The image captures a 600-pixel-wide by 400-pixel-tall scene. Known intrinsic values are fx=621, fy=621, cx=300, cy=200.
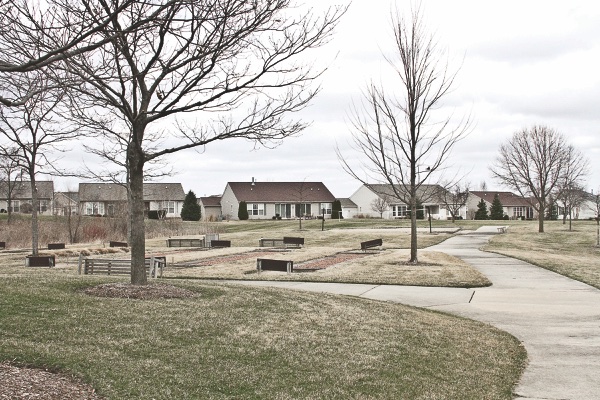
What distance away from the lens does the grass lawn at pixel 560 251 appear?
2154 centimetres

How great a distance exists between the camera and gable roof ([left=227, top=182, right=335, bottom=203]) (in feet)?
275

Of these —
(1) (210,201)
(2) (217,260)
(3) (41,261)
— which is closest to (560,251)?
(2) (217,260)

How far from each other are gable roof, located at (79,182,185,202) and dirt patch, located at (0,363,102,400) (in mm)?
77318

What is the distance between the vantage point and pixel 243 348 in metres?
7.94

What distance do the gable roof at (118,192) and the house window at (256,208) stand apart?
10970mm

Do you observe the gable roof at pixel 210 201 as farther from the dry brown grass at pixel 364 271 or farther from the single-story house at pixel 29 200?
the dry brown grass at pixel 364 271

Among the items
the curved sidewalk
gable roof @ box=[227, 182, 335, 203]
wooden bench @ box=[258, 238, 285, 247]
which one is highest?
gable roof @ box=[227, 182, 335, 203]

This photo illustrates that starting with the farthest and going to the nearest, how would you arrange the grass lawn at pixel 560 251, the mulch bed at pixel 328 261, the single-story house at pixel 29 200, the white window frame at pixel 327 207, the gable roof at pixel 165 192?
the gable roof at pixel 165 192, the white window frame at pixel 327 207, the single-story house at pixel 29 200, the mulch bed at pixel 328 261, the grass lawn at pixel 560 251

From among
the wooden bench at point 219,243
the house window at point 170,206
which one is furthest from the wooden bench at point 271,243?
the house window at point 170,206

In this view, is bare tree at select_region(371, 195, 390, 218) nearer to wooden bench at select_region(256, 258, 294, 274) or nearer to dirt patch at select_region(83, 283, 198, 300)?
wooden bench at select_region(256, 258, 294, 274)

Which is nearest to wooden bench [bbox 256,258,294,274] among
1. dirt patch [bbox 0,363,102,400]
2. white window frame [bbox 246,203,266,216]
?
dirt patch [bbox 0,363,102,400]

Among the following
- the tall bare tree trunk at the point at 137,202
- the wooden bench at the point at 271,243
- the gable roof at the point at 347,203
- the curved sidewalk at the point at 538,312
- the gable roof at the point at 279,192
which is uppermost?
the gable roof at the point at 279,192

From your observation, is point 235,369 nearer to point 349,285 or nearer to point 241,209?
point 349,285

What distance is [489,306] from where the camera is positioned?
13.8 meters
